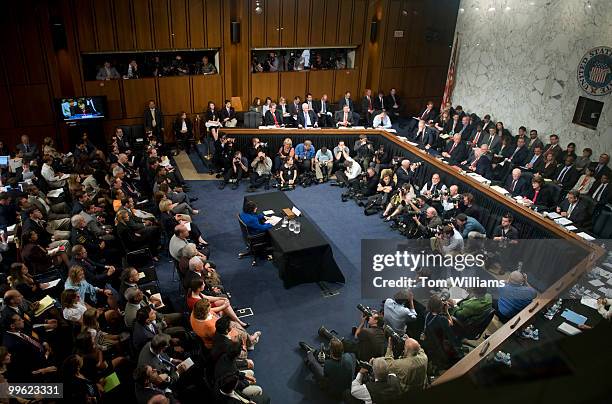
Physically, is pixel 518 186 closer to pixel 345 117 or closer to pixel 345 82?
pixel 345 117

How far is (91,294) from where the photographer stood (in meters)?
5.72

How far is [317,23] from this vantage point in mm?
14180

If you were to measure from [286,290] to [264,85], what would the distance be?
334 inches

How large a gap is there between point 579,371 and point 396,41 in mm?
15386

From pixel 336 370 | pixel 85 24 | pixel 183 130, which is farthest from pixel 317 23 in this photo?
pixel 336 370

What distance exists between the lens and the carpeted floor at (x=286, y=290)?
5848 millimetres

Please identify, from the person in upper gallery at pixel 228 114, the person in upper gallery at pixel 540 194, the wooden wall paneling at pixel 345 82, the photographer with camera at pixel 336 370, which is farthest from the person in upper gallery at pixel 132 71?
the photographer with camera at pixel 336 370

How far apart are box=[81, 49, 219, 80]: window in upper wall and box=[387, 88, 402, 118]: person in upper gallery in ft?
17.6

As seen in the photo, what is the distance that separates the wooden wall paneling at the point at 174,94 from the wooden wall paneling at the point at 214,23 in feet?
4.09

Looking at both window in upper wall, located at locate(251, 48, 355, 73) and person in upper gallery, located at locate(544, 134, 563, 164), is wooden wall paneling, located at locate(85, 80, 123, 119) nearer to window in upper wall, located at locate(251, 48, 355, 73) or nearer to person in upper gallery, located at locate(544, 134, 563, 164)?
window in upper wall, located at locate(251, 48, 355, 73)

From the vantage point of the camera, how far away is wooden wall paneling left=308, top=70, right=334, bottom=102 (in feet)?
48.1

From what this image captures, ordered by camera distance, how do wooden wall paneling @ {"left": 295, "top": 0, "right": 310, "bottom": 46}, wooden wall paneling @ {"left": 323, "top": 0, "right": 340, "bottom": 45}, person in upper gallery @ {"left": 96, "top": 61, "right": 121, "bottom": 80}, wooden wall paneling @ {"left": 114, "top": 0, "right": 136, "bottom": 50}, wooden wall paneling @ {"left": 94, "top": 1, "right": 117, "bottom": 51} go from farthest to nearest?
wooden wall paneling @ {"left": 323, "top": 0, "right": 340, "bottom": 45}, wooden wall paneling @ {"left": 295, "top": 0, "right": 310, "bottom": 46}, person in upper gallery @ {"left": 96, "top": 61, "right": 121, "bottom": 80}, wooden wall paneling @ {"left": 114, "top": 0, "right": 136, "bottom": 50}, wooden wall paneling @ {"left": 94, "top": 1, "right": 117, "bottom": 51}

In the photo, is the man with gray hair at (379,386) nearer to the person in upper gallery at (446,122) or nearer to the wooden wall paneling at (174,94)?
the person in upper gallery at (446,122)

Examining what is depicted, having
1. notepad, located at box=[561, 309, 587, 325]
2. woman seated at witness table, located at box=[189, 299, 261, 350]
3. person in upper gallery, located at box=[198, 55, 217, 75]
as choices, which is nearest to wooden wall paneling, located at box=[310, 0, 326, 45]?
person in upper gallery, located at box=[198, 55, 217, 75]
